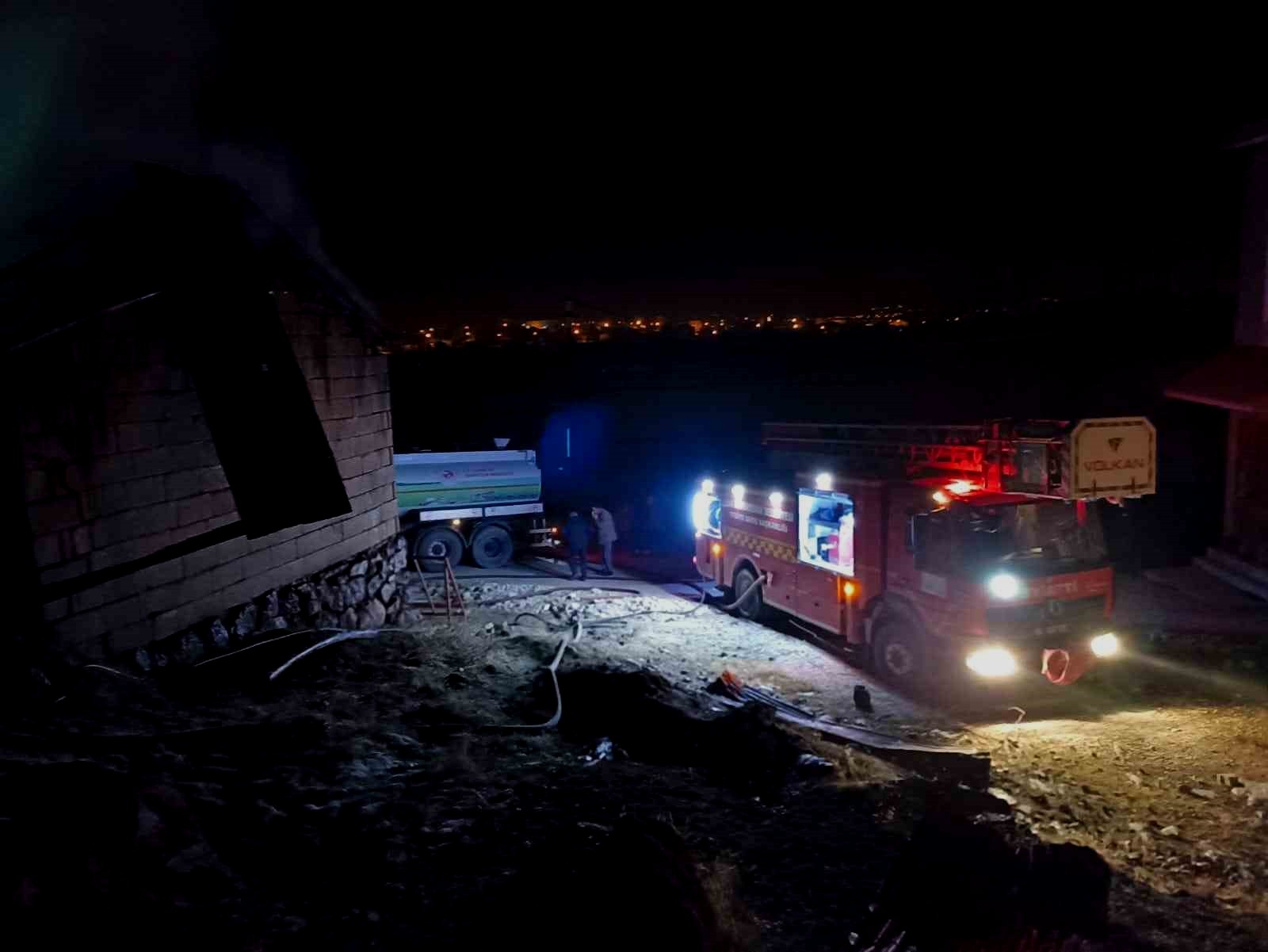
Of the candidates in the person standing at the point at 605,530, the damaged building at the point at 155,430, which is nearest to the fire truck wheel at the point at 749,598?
the person standing at the point at 605,530

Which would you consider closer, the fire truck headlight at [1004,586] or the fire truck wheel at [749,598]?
the fire truck headlight at [1004,586]

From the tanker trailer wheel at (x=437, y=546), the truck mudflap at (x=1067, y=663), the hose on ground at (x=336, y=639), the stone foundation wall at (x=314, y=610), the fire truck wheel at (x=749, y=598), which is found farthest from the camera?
the tanker trailer wheel at (x=437, y=546)

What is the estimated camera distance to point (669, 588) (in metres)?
15.7

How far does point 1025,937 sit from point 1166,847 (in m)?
2.32

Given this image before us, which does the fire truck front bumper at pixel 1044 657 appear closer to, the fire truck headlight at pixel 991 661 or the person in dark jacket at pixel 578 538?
the fire truck headlight at pixel 991 661

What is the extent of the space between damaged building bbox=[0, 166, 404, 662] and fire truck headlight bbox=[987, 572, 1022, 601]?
6.61 m

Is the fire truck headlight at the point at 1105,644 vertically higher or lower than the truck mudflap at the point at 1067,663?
higher

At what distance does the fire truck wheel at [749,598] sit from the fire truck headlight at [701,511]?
1375 millimetres

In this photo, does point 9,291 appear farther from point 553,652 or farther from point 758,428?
point 758,428

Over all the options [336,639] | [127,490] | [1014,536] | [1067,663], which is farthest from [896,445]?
[127,490]

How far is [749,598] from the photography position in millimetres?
13273

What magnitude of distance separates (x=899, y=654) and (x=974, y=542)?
1851mm

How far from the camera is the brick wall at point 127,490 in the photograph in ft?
17.9

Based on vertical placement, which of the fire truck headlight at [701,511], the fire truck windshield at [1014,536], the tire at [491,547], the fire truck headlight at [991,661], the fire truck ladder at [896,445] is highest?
the fire truck ladder at [896,445]
